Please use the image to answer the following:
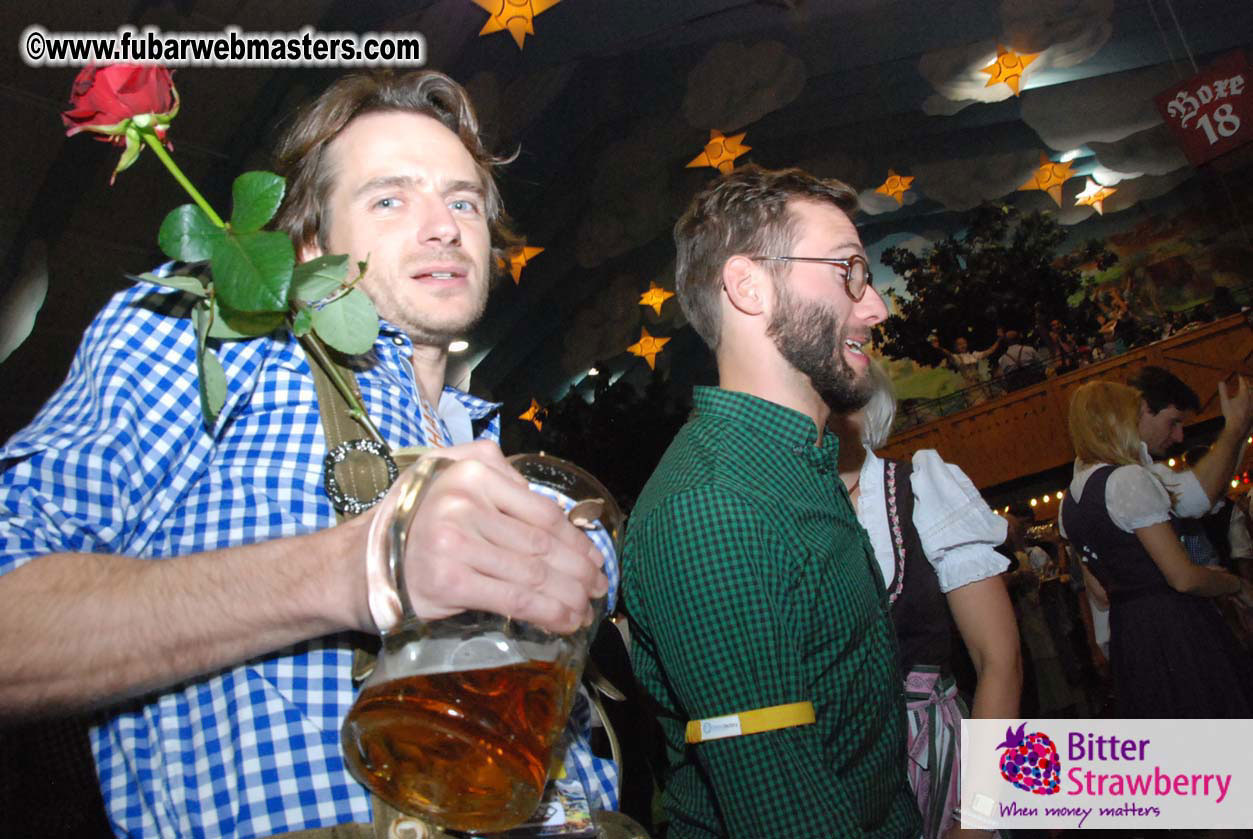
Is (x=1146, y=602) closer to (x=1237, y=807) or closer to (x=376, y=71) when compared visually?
(x=1237, y=807)

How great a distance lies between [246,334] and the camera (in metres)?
0.76

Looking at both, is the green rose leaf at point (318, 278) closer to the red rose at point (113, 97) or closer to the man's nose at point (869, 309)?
the red rose at point (113, 97)

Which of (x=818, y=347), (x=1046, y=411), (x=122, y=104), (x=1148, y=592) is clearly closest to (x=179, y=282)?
(x=122, y=104)

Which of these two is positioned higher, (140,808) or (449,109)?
(449,109)

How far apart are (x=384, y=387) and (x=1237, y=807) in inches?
110

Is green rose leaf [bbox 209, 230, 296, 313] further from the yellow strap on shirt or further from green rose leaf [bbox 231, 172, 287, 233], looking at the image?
the yellow strap on shirt

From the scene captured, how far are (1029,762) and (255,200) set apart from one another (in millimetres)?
2072

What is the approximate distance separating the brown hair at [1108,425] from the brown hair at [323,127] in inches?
99.6

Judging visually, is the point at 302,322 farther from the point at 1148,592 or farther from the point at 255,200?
the point at 1148,592

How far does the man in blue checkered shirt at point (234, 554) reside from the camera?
532 mm

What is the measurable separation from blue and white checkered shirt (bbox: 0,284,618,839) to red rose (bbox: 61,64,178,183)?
149 millimetres

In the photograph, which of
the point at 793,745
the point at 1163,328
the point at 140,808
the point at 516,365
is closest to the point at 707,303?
the point at 793,745

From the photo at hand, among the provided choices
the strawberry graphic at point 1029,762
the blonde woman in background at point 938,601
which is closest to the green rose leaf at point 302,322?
the blonde woman in background at point 938,601

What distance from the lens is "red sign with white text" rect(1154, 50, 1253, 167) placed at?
24.5 feet
